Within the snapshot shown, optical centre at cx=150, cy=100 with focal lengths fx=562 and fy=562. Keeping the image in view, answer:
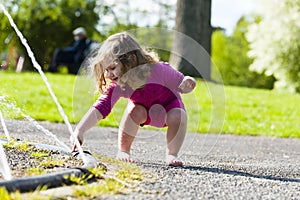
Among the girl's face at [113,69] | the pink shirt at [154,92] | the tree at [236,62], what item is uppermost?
the girl's face at [113,69]

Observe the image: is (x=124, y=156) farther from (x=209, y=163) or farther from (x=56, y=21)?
(x=56, y=21)

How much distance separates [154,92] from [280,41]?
15.3 m

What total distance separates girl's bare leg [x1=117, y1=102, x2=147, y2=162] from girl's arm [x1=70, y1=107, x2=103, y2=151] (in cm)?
22

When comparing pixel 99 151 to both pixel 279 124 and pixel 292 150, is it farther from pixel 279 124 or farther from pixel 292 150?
pixel 279 124

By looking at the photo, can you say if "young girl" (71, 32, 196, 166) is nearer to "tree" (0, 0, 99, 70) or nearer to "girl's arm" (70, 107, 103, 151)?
"girl's arm" (70, 107, 103, 151)

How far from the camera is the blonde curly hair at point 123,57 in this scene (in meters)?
3.74

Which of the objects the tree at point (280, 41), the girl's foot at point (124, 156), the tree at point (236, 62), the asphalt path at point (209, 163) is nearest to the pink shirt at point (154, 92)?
the girl's foot at point (124, 156)

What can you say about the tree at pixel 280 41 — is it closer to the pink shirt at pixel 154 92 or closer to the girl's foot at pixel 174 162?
the pink shirt at pixel 154 92

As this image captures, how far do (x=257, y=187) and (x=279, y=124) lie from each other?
506cm

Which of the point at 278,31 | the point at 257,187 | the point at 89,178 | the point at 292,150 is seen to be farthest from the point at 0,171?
the point at 278,31

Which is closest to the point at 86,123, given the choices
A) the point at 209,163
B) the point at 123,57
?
the point at 123,57

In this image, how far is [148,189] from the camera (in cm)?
282

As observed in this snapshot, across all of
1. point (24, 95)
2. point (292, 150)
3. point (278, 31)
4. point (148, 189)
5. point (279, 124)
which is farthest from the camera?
point (278, 31)

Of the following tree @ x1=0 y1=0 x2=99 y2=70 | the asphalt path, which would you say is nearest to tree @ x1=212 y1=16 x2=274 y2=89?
tree @ x1=0 y1=0 x2=99 y2=70
